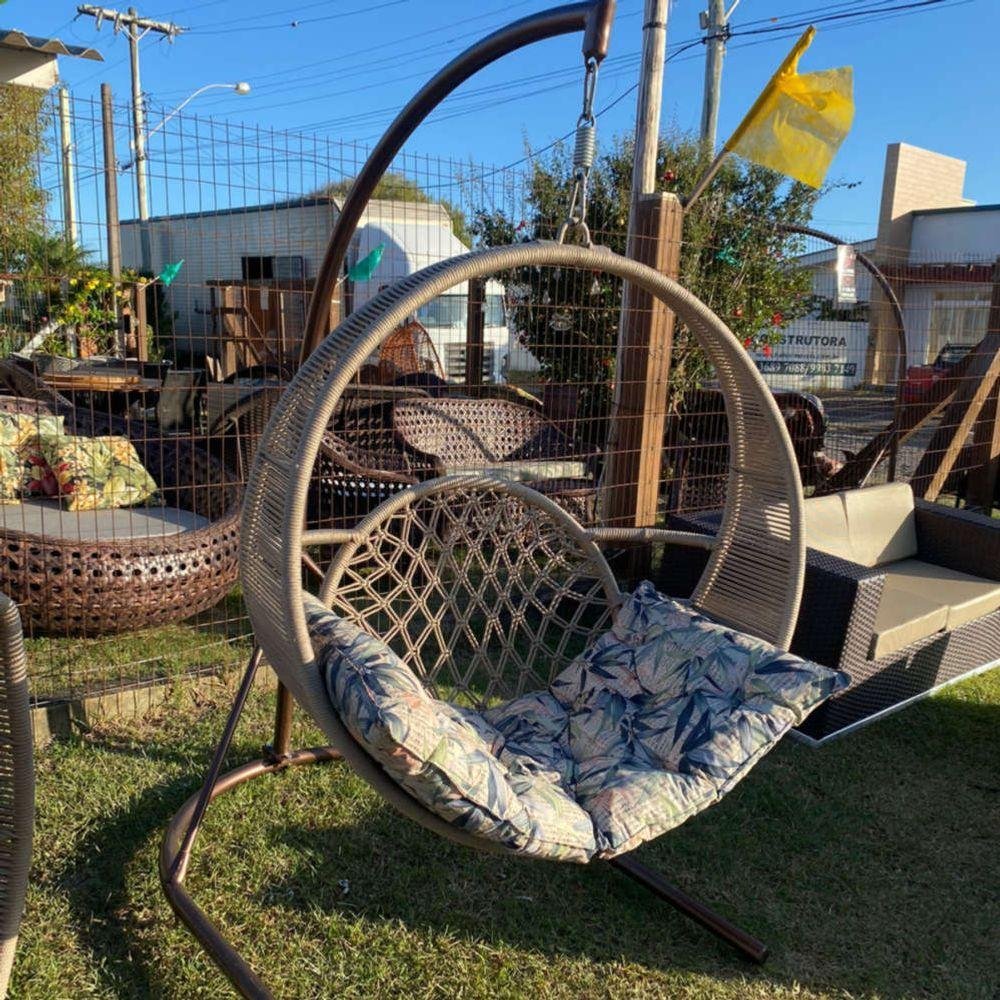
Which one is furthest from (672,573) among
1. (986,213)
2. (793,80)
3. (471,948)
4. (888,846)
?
(986,213)

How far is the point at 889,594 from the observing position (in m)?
3.46

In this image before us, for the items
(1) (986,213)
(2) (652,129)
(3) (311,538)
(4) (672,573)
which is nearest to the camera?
(3) (311,538)

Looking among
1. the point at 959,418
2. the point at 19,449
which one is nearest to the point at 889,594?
the point at 959,418

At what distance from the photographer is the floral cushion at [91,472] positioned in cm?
357

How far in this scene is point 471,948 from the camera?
1.97 metres

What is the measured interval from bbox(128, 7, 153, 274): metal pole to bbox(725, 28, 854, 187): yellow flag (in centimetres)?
220

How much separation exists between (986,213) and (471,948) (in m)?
19.3

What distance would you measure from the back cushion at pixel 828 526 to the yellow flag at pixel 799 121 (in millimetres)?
1282

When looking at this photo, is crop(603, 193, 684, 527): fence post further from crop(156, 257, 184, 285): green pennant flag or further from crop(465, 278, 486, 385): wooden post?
crop(156, 257, 184, 285): green pennant flag

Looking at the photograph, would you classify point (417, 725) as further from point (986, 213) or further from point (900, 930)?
point (986, 213)

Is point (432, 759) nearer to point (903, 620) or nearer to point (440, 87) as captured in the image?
point (440, 87)

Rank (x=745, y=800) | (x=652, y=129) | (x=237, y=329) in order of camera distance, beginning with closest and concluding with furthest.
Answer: (x=745, y=800) → (x=652, y=129) → (x=237, y=329)

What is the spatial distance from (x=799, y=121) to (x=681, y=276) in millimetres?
1779

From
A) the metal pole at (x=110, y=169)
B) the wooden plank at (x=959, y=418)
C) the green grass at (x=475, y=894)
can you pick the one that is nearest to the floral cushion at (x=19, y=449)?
the metal pole at (x=110, y=169)
